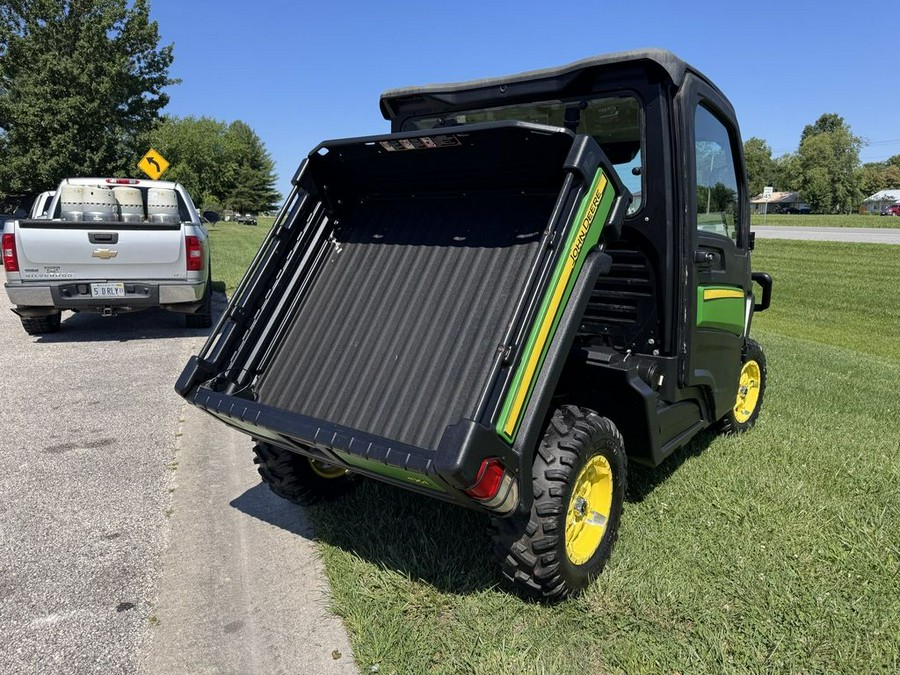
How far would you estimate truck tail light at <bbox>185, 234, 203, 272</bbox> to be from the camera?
25.3ft

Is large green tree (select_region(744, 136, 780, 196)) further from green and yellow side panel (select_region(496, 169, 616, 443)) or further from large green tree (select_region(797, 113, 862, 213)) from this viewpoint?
green and yellow side panel (select_region(496, 169, 616, 443))

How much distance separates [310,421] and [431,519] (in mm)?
1108

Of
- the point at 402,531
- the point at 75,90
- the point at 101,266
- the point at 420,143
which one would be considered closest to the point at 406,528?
the point at 402,531

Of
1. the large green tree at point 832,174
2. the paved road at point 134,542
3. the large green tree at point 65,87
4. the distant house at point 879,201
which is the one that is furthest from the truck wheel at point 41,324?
the distant house at point 879,201

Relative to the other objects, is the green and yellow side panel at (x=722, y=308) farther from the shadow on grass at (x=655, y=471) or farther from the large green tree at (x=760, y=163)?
the large green tree at (x=760, y=163)

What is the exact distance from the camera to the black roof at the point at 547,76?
314 centimetres

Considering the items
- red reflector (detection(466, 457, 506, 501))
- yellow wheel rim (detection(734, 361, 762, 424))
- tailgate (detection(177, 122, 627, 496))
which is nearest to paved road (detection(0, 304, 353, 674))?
tailgate (detection(177, 122, 627, 496))

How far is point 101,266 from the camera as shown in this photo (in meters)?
7.42

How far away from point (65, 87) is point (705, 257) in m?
25.9

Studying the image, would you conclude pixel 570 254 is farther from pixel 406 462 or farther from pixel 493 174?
pixel 406 462

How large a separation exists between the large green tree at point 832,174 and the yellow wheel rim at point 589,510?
90.6m

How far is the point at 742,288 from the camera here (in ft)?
14.1

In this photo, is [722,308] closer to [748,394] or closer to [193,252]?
[748,394]

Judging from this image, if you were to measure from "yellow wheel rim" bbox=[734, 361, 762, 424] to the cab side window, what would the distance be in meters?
1.23
